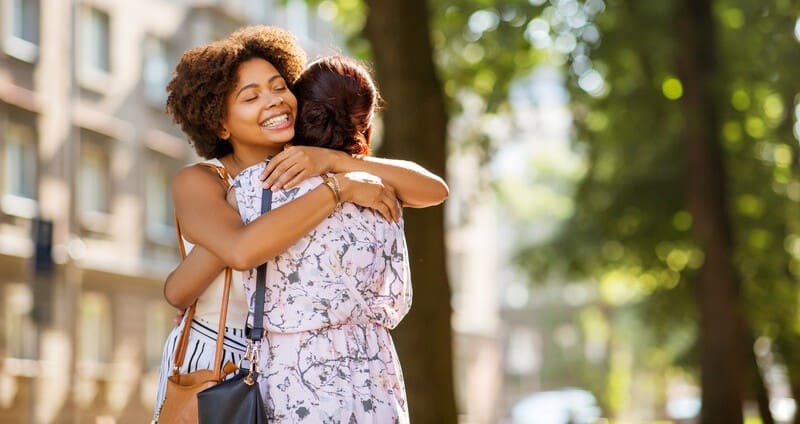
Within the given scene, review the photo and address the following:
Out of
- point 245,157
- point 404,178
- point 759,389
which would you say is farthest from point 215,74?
point 759,389

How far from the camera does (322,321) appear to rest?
3.78 m

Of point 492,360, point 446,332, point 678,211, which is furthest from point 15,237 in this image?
point 492,360

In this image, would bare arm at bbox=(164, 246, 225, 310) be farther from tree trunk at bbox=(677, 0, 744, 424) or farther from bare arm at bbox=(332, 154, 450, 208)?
tree trunk at bbox=(677, 0, 744, 424)

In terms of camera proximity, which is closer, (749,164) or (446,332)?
(446,332)

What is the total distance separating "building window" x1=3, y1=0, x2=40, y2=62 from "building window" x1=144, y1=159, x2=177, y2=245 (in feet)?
21.8

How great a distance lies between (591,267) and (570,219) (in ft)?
3.41

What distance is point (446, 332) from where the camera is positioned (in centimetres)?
986

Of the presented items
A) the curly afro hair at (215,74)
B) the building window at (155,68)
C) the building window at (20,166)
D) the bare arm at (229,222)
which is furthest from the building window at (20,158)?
the bare arm at (229,222)

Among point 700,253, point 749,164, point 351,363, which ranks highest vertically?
point 749,164

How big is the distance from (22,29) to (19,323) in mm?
5617

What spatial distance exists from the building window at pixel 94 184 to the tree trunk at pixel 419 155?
2067 centimetres

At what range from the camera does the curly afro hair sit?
408cm

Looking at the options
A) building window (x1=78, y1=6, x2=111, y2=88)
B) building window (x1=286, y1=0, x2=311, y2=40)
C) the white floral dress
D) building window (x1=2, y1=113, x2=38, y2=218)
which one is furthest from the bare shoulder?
building window (x1=286, y1=0, x2=311, y2=40)

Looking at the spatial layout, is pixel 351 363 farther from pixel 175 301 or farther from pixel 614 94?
pixel 614 94
